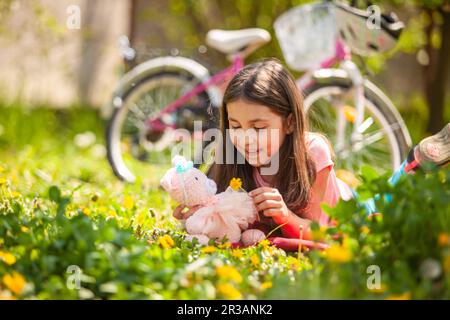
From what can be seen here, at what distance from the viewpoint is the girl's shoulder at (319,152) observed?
2.85 m

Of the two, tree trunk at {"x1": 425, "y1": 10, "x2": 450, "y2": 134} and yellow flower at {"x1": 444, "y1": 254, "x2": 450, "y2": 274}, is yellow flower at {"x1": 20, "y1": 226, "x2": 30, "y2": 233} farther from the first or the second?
tree trunk at {"x1": 425, "y1": 10, "x2": 450, "y2": 134}

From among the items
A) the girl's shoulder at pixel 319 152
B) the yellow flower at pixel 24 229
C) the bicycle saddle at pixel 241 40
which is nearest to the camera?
the yellow flower at pixel 24 229

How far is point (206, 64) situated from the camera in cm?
482

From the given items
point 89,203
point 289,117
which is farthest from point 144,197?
point 289,117

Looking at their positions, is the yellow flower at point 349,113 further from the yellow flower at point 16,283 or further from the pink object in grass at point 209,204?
the yellow flower at point 16,283

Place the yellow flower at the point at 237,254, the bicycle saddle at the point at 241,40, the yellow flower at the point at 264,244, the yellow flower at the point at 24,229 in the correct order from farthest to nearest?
the bicycle saddle at the point at 241,40, the yellow flower at the point at 264,244, the yellow flower at the point at 237,254, the yellow flower at the point at 24,229

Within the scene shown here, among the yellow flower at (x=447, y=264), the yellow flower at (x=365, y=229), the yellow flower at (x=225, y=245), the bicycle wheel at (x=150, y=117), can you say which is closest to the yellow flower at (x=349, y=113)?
the bicycle wheel at (x=150, y=117)

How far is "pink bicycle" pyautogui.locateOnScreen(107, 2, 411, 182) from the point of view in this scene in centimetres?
420

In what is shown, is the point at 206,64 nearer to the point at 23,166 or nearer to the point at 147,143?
the point at 147,143

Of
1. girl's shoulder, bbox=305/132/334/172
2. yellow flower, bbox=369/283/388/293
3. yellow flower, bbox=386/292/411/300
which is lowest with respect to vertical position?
yellow flower, bbox=386/292/411/300

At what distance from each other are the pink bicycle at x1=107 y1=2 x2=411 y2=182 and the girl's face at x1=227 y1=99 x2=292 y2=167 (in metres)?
0.87

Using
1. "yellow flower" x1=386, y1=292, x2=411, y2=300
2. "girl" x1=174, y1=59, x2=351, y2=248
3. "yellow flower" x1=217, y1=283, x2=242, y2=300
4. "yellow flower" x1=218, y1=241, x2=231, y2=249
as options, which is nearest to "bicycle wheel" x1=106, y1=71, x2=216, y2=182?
"girl" x1=174, y1=59, x2=351, y2=248

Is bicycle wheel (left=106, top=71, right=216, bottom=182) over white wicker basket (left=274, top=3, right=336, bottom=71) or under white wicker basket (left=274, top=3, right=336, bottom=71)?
under

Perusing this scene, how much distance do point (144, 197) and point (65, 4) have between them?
12.5 feet
